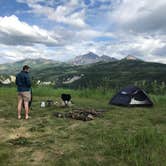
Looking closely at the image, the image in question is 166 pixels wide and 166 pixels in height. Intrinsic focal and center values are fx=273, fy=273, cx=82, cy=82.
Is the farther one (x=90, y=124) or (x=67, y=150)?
(x=90, y=124)

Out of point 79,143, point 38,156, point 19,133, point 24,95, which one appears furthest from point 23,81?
point 38,156

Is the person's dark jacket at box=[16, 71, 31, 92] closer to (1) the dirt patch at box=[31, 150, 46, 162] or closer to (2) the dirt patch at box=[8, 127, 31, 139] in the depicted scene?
(2) the dirt patch at box=[8, 127, 31, 139]

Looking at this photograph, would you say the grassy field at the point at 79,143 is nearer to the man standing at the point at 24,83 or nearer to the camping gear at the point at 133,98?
the man standing at the point at 24,83

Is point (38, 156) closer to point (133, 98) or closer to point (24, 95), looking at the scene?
point (24, 95)

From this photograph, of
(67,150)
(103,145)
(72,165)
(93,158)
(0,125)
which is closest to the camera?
(72,165)

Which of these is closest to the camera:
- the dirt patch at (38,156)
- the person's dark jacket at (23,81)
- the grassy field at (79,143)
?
the grassy field at (79,143)

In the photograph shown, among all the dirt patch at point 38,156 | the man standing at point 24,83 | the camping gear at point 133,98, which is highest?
the man standing at point 24,83

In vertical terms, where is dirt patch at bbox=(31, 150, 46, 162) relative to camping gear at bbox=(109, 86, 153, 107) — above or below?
below

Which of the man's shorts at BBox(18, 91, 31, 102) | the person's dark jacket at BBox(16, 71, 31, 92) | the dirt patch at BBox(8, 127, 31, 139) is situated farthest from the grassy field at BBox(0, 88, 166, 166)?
the person's dark jacket at BBox(16, 71, 31, 92)

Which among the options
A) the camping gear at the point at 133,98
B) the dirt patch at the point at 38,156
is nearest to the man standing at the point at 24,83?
the dirt patch at the point at 38,156

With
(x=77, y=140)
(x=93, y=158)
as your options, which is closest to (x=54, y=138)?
(x=77, y=140)

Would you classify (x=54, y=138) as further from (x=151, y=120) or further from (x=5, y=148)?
(x=151, y=120)

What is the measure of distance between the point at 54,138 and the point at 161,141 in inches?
143

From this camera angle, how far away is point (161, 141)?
8789 mm
